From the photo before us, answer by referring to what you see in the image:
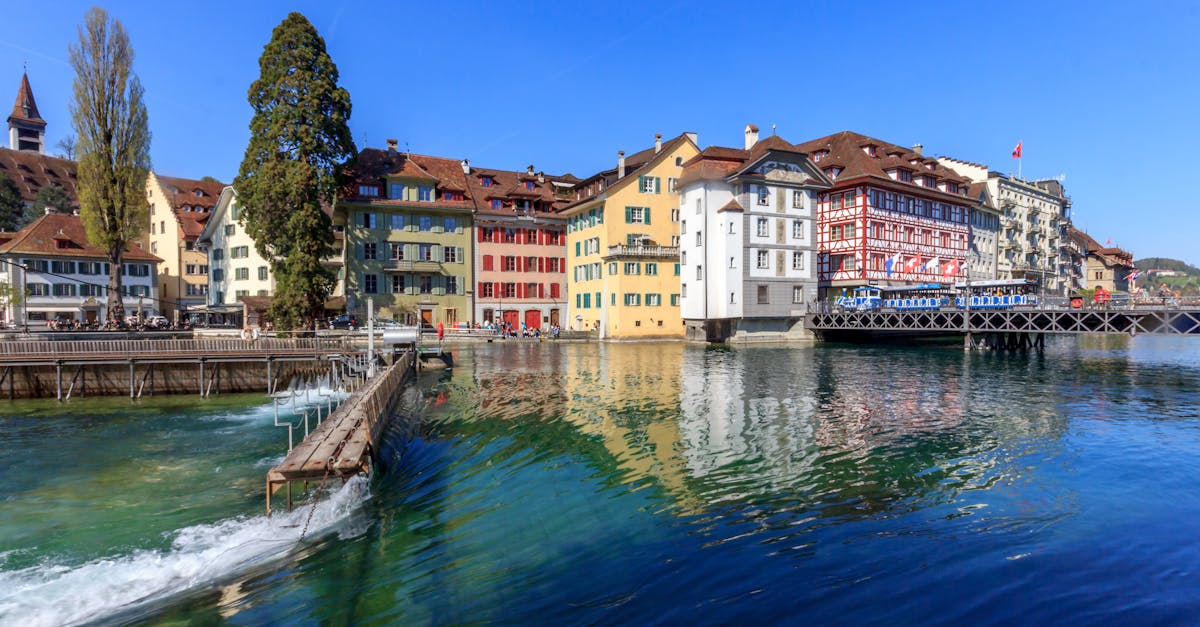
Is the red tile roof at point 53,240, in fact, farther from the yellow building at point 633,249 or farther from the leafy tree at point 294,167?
the yellow building at point 633,249

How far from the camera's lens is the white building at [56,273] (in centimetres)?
5928

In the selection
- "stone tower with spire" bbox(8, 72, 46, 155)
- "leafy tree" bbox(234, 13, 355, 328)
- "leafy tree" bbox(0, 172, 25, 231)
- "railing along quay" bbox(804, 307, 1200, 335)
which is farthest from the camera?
"stone tower with spire" bbox(8, 72, 46, 155)

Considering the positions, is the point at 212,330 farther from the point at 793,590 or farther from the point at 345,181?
the point at 793,590

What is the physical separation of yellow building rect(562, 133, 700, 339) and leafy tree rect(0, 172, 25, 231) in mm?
71845

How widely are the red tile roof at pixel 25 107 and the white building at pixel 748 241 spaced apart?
137358mm

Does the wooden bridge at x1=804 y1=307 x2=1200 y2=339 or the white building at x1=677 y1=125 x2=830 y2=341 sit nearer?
the wooden bridge at x1=804 y1=307 x2=1200 y2=339

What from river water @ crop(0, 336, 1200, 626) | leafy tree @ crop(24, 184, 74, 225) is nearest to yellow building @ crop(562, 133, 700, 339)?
river water @ crop(0, 336, 1200, 626)

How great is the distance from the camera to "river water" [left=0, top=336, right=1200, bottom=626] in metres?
8.75

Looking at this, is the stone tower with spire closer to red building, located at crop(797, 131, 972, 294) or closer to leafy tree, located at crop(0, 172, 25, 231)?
leafy tree, located at crop(0, 172, 25, 231)

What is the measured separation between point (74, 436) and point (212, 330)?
28432 mm

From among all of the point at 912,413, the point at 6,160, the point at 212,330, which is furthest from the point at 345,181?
the point at 6,160

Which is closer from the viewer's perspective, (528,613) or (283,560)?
(528,613)

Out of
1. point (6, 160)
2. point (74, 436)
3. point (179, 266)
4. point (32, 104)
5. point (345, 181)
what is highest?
point (32, 104)

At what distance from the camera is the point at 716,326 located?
59.8 meters
